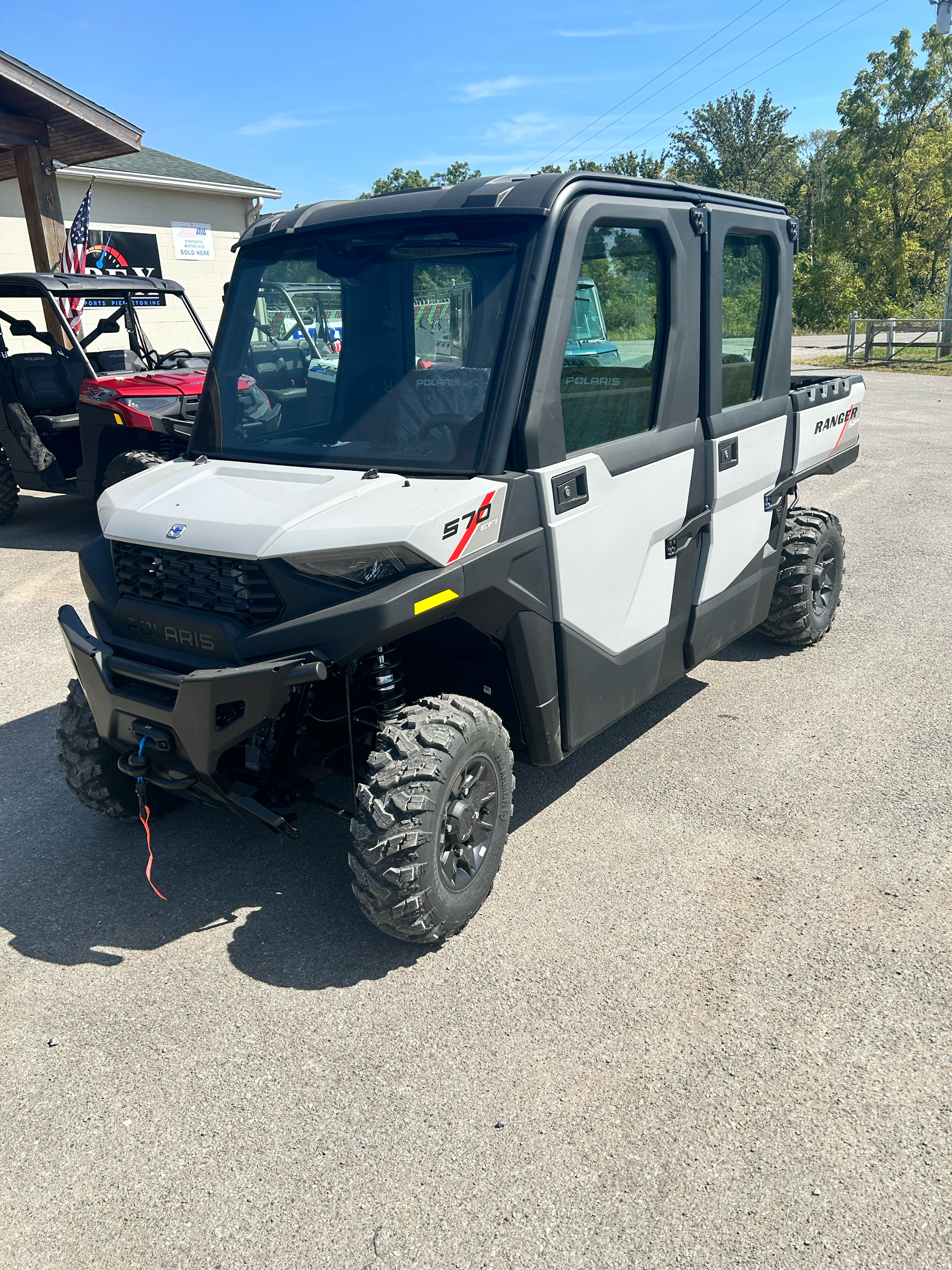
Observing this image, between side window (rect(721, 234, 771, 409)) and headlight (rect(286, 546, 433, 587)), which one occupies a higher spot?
side window (rect(721, 234, 771, 409))

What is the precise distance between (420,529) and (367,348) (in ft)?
3.42

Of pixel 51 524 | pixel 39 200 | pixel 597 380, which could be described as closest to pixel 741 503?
pixel 597 380

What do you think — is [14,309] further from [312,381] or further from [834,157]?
[834,157]

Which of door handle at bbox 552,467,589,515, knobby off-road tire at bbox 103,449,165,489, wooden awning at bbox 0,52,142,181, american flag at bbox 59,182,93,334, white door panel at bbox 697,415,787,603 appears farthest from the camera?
american flag at bbox 59,182,93,334

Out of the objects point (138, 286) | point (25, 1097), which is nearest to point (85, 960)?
point (25, 1097)

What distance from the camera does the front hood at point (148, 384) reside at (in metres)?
8.42

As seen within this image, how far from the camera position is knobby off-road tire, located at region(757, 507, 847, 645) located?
5.39 meters

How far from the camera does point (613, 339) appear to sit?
366cm

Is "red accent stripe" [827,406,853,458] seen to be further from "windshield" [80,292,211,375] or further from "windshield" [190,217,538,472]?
"windshield" [80,292,211,375]

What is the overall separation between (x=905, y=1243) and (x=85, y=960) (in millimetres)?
2462

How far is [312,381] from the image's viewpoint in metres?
3.63

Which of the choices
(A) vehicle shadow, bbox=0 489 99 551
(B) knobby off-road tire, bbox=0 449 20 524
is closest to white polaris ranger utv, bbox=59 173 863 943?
(A) vehicle shadow, bbox=0 489 99 551

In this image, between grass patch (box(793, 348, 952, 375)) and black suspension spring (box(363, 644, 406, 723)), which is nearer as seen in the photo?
black suspension spring (box(363, 644, 406, 723))

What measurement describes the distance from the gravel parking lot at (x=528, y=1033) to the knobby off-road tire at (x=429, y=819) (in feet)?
0.74
